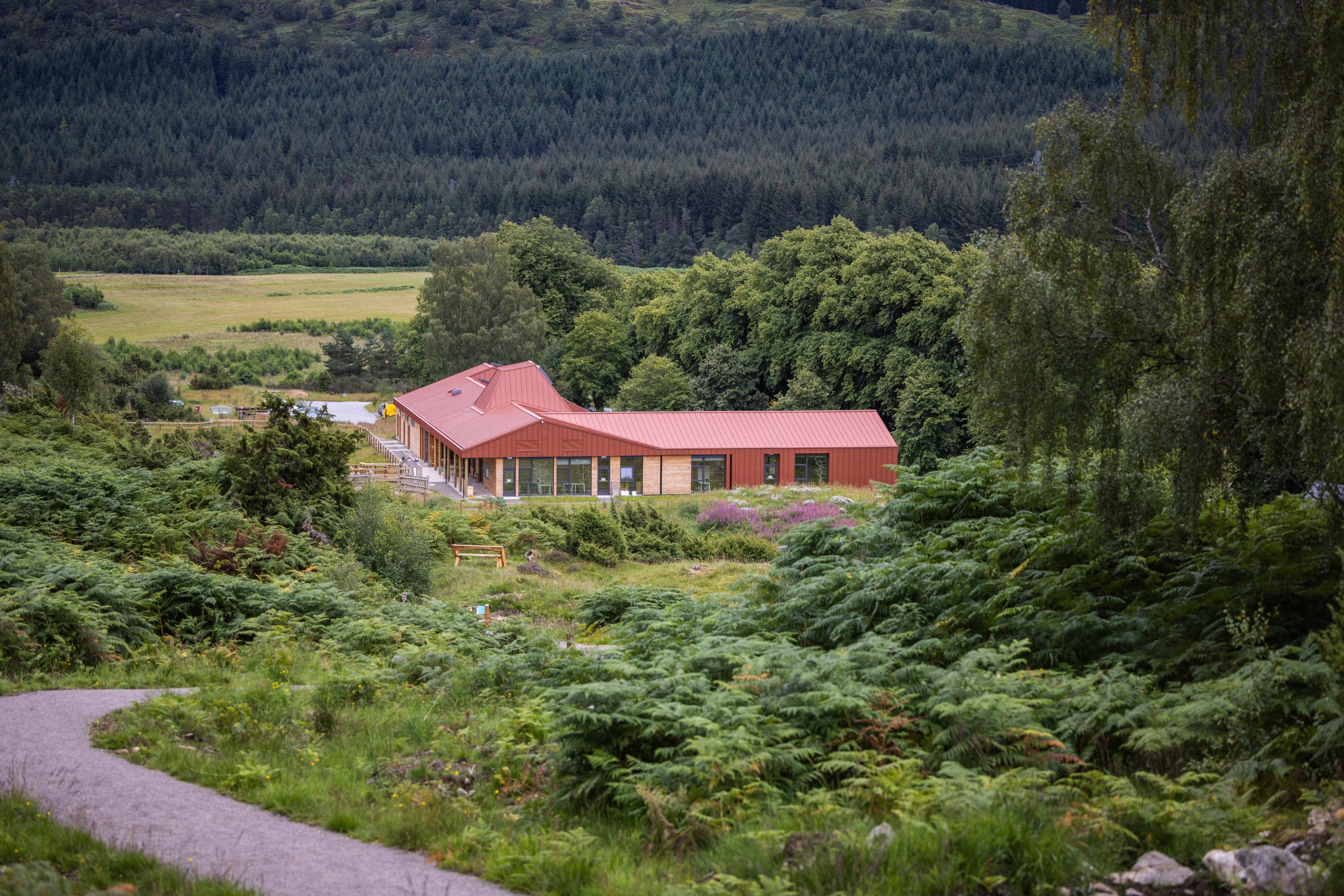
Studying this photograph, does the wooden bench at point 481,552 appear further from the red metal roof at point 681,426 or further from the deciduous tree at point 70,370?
the deciduous tree at point 70,370

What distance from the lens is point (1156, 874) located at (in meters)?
6.97

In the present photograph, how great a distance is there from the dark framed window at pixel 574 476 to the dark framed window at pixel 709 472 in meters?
5.05

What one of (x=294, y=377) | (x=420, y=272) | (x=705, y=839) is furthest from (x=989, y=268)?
(x=420, y=272)

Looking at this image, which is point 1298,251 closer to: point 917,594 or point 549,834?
point 917,594

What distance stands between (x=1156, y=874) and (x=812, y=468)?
46405 mm

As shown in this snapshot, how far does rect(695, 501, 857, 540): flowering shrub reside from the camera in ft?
134

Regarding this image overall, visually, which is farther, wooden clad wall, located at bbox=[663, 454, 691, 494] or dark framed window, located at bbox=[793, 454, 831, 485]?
dark framed window, located at bbox=[793, 454, 831, 485]

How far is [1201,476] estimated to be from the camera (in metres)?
11.9

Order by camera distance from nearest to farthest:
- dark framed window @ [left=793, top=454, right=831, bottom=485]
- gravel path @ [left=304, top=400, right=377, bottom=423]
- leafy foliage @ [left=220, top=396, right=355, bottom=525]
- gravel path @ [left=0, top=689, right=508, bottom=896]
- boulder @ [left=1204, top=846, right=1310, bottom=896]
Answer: boulder @ [left=1204, top=846, right=1310, bottom=896], gravel path @ [left=0, top=689, right=508, bottom=896], leafy foliage @ [left=220, top=396, right=355, bottom=525], dark framed window @ [left=793, top=454, right=831, bottom=485], gravel path @ [left=304, top=400, right=377, bottom=423]

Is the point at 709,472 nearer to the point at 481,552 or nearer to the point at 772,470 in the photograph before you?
the point at 772,470

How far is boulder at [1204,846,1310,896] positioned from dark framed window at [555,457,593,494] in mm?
45492

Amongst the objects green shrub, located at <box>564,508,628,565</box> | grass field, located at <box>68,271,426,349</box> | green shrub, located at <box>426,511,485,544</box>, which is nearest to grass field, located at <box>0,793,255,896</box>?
green shrub, located at <box>426,511,485,544</box>

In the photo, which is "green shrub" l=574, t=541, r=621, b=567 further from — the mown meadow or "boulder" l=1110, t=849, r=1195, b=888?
"boulder" l=1110, t=849, r=1195, b=888

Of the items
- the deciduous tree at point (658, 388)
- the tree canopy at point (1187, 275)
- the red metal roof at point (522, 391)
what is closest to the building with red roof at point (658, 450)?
the red metal roof at point (522, 391)
